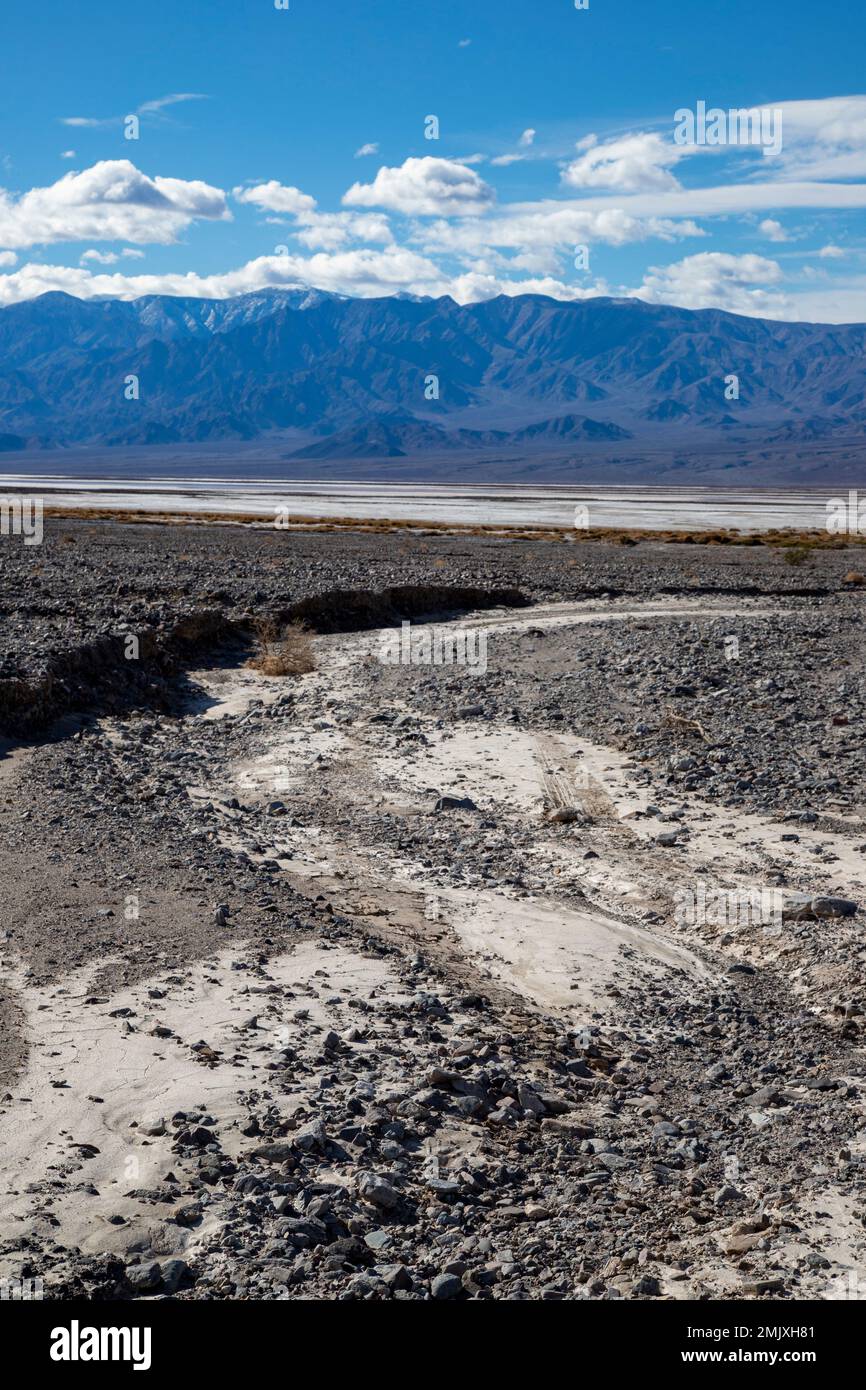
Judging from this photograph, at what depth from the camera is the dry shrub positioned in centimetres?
2156

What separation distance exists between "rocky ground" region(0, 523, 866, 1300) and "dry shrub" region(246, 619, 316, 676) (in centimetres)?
91

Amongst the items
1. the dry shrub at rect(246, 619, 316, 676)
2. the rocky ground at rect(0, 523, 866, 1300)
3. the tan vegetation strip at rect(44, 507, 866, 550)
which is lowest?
the rocky ground at rect(0, 523, 866, 1300)

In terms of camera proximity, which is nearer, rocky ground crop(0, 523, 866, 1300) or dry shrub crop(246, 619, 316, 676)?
rocky ground crop(0, 523, 866, 1300)

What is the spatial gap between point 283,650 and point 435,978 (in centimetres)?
1440

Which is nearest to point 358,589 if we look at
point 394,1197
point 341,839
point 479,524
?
point 341,839

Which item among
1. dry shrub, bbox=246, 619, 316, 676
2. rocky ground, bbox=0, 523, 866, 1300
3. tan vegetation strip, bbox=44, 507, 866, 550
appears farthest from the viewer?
tan vegetation strip, bbox=44, 507, 866, 550

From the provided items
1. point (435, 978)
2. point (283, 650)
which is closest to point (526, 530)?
point (283, 650)

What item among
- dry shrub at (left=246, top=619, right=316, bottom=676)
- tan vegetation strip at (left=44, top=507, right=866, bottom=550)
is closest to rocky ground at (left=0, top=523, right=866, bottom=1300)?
dry shrub at (left=246, top=619, right=316, bottom=676)

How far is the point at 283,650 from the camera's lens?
22688 millimetres

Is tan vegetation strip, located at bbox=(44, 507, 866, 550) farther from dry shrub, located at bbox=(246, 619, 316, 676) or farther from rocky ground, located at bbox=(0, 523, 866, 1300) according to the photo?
rocky ground, located at bbox=(0, 523, 866, 1300)

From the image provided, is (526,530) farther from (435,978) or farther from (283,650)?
(435,978)

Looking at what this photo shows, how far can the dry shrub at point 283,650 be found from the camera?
21562 millimetres

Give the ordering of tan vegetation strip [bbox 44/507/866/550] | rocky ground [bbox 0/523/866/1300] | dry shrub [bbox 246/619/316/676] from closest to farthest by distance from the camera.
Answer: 1. rocky ground [bbox 0/523/866/1300]
2. dry shrub [bbox 246/619/316/676]
3. tan vegetation strip [bbox 44/507/866/550]

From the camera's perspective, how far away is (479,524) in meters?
70.3
